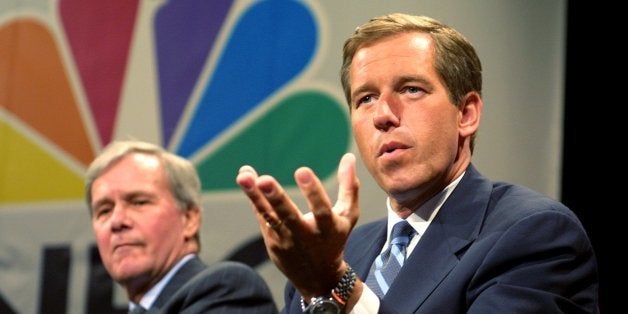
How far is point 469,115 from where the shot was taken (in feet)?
6.16

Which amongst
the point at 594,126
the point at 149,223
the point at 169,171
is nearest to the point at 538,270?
the point at 149,223

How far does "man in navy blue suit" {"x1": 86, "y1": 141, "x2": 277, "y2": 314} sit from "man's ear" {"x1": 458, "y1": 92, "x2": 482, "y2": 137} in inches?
36.1

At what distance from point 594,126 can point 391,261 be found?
1.63 meters

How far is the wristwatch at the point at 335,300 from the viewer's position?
149 centimetres

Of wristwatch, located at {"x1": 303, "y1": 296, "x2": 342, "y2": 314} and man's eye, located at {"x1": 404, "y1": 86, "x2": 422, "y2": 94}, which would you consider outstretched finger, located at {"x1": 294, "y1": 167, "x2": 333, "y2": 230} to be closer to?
wristwatch, located at {"x1": 303, "y1": 296, "x2": 342, "y2": 314}

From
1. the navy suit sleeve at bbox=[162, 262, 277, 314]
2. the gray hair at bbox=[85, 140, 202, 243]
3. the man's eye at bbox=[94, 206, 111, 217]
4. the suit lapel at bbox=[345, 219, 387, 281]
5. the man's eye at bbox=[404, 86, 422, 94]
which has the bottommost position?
the navy suit sleeve at bbox=[162, 262, 277, 314]

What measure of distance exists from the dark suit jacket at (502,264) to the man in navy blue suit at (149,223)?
0.95 metres

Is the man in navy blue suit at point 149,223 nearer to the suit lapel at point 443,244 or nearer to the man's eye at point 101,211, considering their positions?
the man's eye at point 101,211

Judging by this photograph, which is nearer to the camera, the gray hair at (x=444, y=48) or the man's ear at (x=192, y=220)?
the gray hair at (x=444, y=48)

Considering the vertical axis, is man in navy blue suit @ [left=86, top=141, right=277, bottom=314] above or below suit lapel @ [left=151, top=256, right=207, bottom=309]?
above

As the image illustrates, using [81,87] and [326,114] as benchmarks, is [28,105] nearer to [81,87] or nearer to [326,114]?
[81,87]

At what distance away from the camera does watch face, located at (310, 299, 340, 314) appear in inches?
58.6

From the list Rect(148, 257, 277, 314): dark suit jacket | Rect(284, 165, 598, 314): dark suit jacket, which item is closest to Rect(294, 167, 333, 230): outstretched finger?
Rect(284, 165, 598, 314): dark suit jacket

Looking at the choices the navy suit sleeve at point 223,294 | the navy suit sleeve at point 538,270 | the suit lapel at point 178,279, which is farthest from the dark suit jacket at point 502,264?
the suit lapel at point 178,279
